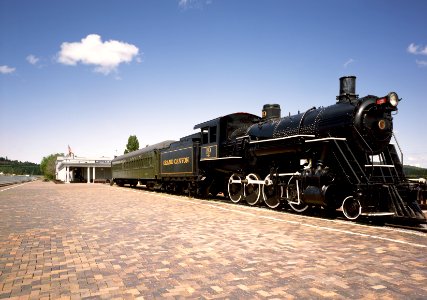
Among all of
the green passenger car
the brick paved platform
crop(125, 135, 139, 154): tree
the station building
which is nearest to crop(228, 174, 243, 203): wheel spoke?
the brick paved platform

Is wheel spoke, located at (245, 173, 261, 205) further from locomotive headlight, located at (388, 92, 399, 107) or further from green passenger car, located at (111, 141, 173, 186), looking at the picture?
green passenger car, located at (111, 141, 173, 186)

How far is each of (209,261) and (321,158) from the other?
5786mm

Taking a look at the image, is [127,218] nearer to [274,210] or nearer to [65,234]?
[65,234]

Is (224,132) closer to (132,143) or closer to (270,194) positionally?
(270,194)

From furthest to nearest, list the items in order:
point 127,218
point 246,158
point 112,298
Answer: point 246,158
point 127,218
point 112,298

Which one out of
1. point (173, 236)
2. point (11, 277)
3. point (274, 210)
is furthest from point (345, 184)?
point (11, 277)

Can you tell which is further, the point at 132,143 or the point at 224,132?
the point at 132,143

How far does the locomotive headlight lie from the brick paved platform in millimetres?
3493

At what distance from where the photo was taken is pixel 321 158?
945 centimetres

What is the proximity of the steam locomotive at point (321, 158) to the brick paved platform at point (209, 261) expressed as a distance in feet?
3.70

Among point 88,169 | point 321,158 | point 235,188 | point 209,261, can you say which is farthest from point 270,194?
point 88,169

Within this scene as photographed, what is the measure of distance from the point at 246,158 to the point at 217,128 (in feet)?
7.67

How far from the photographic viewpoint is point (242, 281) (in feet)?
13.0

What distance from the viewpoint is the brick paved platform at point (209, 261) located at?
3.68m
